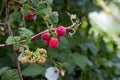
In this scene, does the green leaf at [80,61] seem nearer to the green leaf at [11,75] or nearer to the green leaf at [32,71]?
the green leaf at [32,71]

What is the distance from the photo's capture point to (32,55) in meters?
0.97

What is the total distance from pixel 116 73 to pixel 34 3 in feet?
3.27

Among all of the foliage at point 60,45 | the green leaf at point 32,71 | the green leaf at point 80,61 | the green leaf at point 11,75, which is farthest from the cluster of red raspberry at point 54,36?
the green leaf at point 80,61

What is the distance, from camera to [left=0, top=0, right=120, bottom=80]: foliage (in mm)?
1014

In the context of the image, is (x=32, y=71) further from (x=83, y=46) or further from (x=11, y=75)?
(x=83, y=46)

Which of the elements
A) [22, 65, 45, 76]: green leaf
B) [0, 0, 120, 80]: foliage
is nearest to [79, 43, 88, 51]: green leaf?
[0, 0, 120, 80]: foliage

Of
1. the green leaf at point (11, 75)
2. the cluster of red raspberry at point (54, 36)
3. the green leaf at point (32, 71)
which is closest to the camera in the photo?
the cluster of red raspberry at point (54, 36)

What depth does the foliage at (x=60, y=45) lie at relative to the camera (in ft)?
3.33

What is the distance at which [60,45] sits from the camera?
133cm

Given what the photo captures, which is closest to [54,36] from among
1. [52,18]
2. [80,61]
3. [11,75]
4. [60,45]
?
[52,18]

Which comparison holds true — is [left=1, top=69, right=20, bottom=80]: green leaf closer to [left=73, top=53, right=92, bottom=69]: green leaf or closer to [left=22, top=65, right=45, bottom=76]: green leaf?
[left=22, top=65, right=45, bottom=76]: green leaf

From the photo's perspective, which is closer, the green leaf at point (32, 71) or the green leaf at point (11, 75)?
the green leaf at point (11, 75)

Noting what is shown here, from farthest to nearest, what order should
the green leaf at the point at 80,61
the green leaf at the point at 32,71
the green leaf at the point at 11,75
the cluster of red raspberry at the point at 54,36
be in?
1. the green leaf at the point at 80,61
2. the green leaf at the point at 32,71
3. the green leaf at the point at 11,75
4. the cluster of red raspberry at the point at 54,36

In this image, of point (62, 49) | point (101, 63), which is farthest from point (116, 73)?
point (62, 49)
